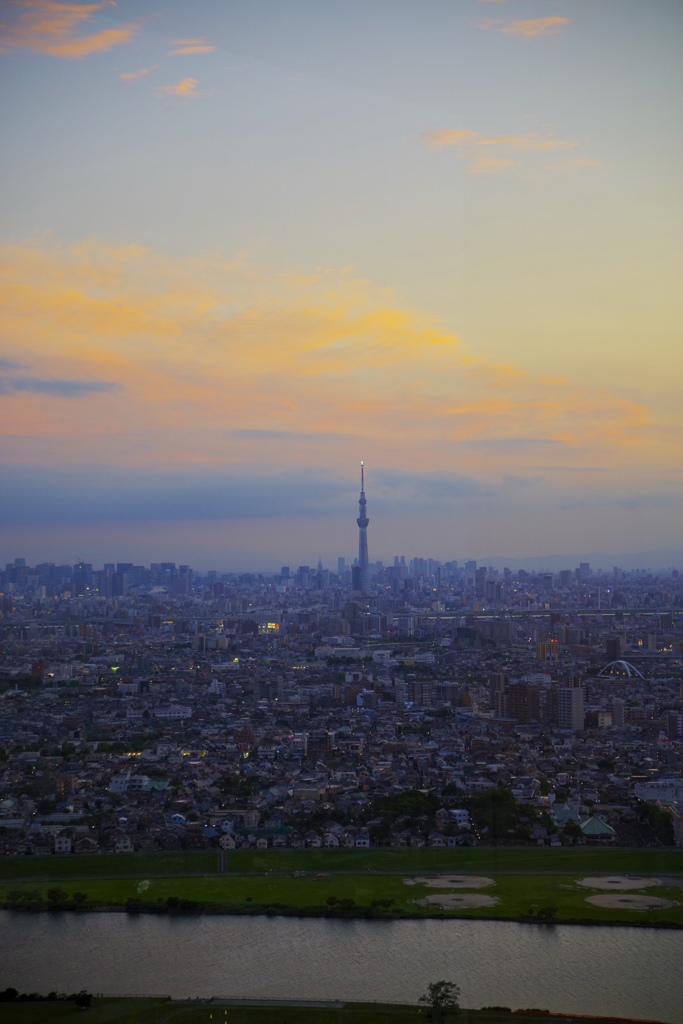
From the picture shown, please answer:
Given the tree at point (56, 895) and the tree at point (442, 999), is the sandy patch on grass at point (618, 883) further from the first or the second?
the tree at point (56, 895)

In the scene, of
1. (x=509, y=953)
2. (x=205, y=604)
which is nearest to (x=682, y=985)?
(x=509, y=953)

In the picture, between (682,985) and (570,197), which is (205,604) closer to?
(570,197)

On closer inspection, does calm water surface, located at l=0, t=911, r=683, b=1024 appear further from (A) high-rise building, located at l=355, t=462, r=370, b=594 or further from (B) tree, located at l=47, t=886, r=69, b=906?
(A) high-rise building, located at l=355, t=462, r=370, b=594

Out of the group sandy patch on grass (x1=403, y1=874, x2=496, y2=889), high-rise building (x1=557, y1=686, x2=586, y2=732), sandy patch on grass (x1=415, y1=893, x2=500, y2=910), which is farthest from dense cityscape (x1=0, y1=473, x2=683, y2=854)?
sandy patch on grass (x1=415, y1=893, x2=500, y2=910)

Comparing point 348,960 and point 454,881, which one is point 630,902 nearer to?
point 454,881

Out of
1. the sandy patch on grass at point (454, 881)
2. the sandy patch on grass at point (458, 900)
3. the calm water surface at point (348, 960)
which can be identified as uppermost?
the sandy patch on grass at point (454, 881)

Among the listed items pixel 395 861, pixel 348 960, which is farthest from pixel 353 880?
pixel 348 960

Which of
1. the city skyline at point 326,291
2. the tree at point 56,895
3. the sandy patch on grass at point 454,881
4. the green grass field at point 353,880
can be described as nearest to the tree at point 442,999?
the green grass field at point 353,880
